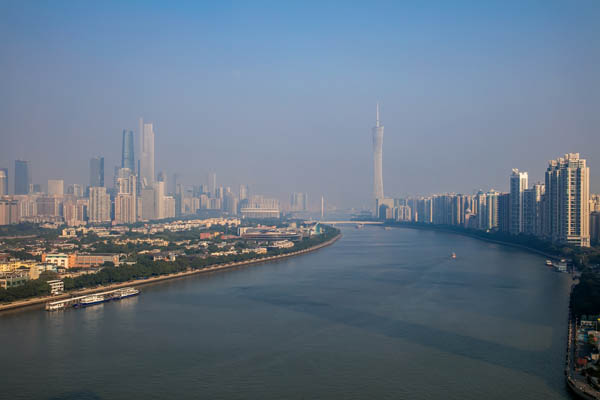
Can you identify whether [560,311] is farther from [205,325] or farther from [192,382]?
[192,382]

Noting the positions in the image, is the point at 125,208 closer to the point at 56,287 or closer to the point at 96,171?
the point at 96,171

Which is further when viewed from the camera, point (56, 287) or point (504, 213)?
point (504, 213)

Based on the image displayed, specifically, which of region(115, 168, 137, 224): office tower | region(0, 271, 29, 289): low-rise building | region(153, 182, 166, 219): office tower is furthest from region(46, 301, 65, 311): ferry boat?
region(153, 182, 166, 219): office tower

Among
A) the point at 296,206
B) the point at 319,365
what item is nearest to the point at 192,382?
the point at 319,365

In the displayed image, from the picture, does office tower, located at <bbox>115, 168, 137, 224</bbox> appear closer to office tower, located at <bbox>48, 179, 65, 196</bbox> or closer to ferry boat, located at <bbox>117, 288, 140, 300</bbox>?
office tower, located at <bbox>48, 179, 65, 196</bbox>

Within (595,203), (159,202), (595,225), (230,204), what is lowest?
(595,225)

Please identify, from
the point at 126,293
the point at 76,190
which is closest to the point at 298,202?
the point at 76,190
